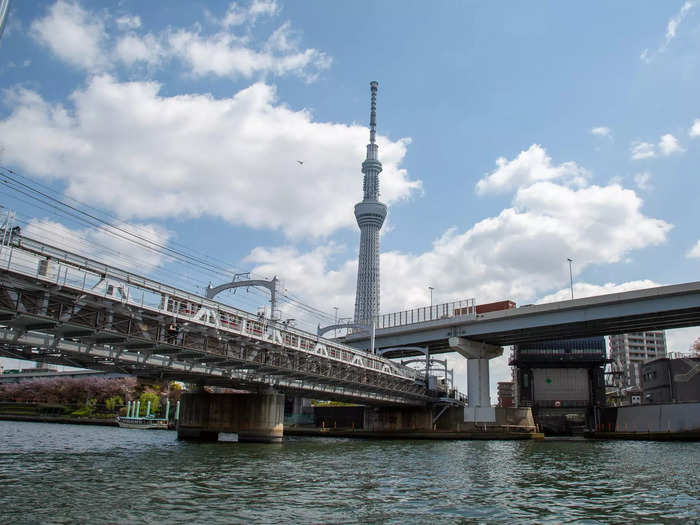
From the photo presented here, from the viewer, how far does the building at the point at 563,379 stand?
13312 centimetres

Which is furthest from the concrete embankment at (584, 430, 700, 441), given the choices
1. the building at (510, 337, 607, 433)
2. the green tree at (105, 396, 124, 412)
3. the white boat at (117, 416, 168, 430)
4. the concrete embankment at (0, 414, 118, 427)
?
the green tree at (105, 396, 124, 412)

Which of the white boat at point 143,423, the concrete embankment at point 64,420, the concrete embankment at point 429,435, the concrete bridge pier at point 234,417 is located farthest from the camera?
the concrete embankment at point 64,420

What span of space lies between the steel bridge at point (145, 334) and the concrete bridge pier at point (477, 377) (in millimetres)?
30669

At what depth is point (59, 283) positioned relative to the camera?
37219 mm

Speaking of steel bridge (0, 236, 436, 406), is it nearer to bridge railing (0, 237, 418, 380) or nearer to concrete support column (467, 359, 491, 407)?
bridge railing (0, 237, 418, 380)

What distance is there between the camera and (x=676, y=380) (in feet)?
342

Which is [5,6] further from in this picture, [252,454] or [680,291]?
[680,291]

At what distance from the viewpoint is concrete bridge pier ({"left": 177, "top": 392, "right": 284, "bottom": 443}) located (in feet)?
213

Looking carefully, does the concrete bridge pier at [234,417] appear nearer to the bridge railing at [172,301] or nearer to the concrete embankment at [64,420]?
the bridge railing at [172,301]

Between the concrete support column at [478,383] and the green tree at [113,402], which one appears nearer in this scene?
the concrete support column at [478,383]

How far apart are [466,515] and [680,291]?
64.1 metres

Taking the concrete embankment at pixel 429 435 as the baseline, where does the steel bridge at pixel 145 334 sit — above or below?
above

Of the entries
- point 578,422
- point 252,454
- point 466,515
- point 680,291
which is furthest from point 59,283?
point 578,422

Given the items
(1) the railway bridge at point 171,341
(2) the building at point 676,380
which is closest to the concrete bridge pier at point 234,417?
(1) the railway bridge at point 171,341
